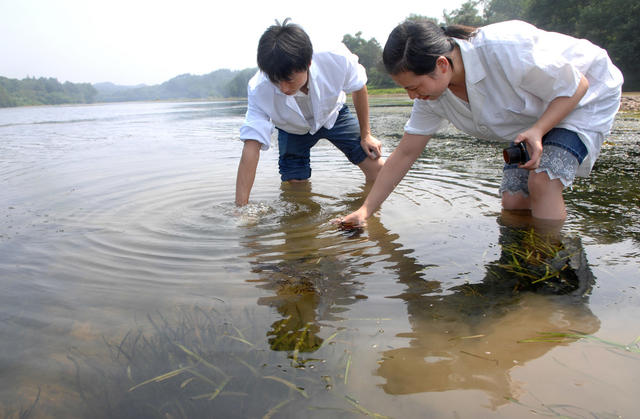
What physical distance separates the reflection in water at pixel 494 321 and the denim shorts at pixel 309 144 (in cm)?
211

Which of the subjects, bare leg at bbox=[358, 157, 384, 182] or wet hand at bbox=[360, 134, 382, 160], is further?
bare leg at bbox=[358, 157, 384, 182]

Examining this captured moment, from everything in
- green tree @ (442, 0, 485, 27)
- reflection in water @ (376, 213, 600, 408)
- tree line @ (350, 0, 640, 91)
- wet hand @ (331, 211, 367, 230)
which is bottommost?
reflection in water @ (376, 213, 600, 408)

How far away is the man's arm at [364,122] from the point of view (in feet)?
13.6

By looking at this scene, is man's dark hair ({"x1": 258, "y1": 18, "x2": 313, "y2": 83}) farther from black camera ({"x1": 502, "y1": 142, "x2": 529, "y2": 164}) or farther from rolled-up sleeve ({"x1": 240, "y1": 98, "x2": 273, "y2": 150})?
black camera ({"x1": 502, "y1": 142, "x2": 529, "y2": 164})

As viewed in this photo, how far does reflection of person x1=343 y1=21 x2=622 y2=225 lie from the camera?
7.89 ft

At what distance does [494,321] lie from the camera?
188 cm

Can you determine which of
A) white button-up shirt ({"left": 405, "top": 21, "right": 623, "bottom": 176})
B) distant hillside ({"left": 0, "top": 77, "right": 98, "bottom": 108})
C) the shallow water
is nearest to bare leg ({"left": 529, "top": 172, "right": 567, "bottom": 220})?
the shallow water

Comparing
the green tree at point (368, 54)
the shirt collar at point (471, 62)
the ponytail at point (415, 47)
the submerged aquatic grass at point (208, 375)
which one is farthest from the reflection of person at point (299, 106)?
the green tree at point (368, 54)

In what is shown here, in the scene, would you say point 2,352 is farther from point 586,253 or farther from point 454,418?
point 586,253

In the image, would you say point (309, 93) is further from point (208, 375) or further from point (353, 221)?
point (208, 375)

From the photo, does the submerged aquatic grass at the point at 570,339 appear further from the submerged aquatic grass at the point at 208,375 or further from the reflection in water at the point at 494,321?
the submerged aquatic grass at the point at 208,375

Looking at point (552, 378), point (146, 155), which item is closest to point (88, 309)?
point (552, 378)

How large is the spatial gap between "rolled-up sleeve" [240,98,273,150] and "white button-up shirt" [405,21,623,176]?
1250mm

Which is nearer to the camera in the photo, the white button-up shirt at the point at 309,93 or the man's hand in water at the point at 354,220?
the man's hand in water at the point at 354,220
